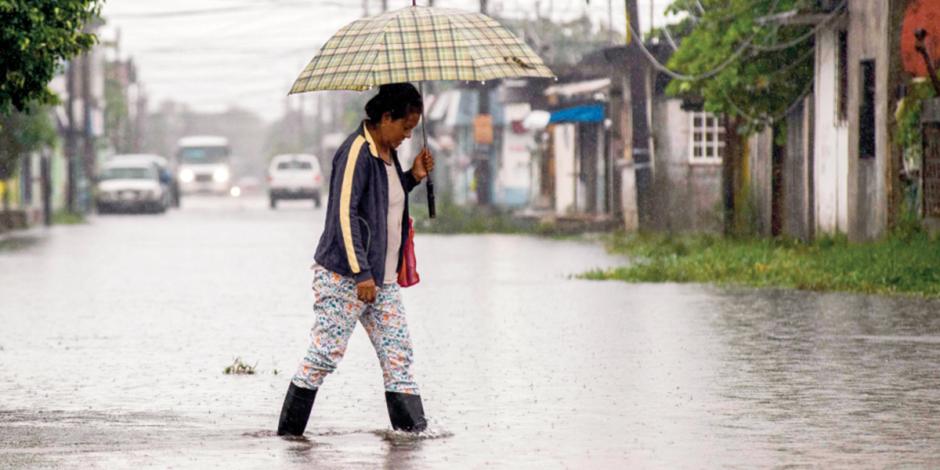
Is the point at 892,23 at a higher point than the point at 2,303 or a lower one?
higher

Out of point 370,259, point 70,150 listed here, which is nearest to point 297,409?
point 370,259

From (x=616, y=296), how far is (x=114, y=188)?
41.1 m

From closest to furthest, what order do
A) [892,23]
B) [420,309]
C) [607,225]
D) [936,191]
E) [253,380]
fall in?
[253,380]
[420,309]
[936,191]
[892,23]
[607,225]

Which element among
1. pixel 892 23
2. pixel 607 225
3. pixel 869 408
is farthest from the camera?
pixel 607 225

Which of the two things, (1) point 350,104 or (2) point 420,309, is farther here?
(1) point 350,104

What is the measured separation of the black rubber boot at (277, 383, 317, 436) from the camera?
377 inches

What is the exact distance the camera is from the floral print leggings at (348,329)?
31.1 feet

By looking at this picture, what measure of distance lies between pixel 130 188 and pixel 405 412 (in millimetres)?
51194

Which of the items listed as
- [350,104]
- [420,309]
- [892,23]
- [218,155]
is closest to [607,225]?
[892,23]

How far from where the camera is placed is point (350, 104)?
11050 centimetres

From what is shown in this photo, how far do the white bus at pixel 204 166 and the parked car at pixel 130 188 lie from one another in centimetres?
2601

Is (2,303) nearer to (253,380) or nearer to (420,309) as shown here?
(420,309)

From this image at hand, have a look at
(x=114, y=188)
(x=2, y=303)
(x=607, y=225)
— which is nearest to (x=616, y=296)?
(x=2, y=303)

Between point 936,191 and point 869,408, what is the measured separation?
43.8 feet
